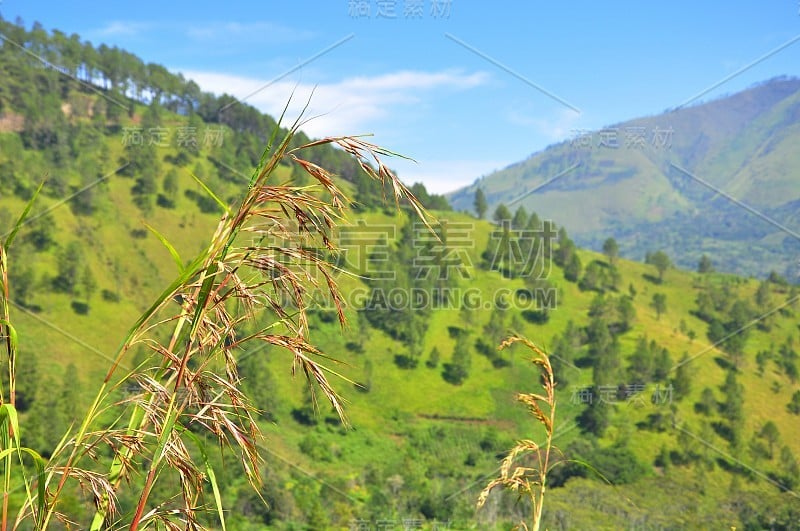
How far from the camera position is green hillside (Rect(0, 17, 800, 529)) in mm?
70500

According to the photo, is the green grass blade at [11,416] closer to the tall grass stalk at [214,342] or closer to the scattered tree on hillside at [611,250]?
the tall grass stalk at [214,342]

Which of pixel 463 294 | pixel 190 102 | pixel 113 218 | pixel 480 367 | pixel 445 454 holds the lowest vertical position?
pixel 445 454

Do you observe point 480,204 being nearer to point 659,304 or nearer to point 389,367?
point 659,304

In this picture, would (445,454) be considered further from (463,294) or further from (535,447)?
(535,447)

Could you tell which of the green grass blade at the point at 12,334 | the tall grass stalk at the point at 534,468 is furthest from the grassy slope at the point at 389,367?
the green grass blade at the point at 12,334

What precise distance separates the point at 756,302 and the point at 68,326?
9481 centimetres

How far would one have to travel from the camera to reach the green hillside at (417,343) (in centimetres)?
7050

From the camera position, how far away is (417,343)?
314ft

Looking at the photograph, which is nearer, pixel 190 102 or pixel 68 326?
pixel 68 326

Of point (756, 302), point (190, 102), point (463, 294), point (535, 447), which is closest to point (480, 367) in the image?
point (463, 294)

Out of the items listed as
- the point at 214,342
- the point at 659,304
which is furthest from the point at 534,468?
the point at 659,304

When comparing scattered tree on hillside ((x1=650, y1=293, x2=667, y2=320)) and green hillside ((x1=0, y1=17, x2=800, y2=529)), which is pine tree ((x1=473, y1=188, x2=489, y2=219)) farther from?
scattered tree on hillside ((x1=650, y1=293, x2=667, y2=320))

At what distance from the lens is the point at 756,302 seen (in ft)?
367

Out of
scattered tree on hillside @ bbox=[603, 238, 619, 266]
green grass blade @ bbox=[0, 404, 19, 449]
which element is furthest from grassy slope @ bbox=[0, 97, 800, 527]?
green grass blade @ bbox=[0, 404, 19, 449]
